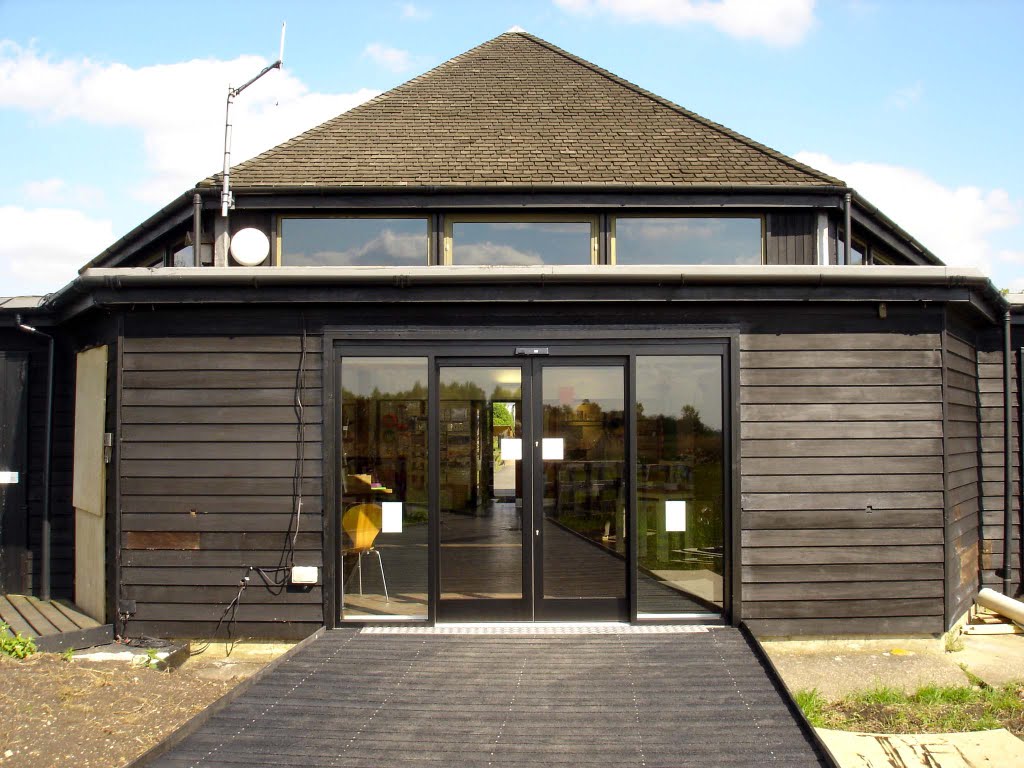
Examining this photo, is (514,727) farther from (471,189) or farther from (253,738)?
(471,189)

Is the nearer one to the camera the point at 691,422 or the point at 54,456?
the point at 691,422

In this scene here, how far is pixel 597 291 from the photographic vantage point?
6.14 meters

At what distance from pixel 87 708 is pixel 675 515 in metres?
4.46

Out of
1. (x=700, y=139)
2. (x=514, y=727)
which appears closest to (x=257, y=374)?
(x=514, y=727)

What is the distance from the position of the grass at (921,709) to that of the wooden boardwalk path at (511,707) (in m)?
0.44

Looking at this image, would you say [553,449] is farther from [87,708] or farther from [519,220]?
[87,708]

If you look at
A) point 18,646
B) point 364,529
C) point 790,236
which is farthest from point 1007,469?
point 18,646

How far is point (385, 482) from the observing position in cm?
638

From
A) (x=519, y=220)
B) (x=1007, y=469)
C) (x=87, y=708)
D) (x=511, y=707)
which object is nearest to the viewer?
(x=511, y=707)

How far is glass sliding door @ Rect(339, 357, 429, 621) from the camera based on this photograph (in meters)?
6.35

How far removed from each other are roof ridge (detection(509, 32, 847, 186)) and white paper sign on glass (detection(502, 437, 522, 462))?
4.86m

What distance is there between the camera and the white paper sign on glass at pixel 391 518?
6.38 m

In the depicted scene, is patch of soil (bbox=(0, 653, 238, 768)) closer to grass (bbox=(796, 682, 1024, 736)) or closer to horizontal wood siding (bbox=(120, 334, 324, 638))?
horizontal wood siding (bbox=(120, 334, 324, 638))

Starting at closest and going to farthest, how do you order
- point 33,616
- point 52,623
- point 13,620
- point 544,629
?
point 544,629 → point 52,623 → point 13,620 → point 33,616
